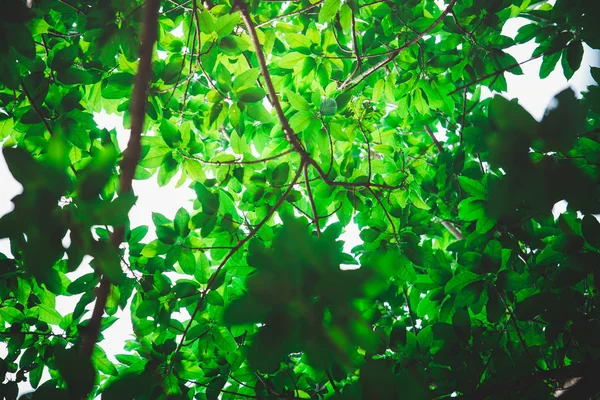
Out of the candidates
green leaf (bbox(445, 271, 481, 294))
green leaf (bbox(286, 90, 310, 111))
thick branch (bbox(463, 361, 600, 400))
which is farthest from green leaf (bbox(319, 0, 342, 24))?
thick branch (bbox(463, 361, 600, 400))

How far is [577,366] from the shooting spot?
59.9 inches

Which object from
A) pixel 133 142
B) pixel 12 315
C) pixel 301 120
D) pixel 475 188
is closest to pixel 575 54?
pixel 475 188

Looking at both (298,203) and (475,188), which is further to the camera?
(298,203)

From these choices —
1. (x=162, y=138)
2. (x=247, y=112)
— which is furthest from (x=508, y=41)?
(x=162, y=138)

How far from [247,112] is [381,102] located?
5.93 feet

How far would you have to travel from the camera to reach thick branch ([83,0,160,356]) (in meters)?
0.86

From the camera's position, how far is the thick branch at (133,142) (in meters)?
0.86

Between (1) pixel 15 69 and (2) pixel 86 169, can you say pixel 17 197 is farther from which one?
(1) pixel 15 69

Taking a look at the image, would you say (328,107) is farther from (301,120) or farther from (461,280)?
(461,280)

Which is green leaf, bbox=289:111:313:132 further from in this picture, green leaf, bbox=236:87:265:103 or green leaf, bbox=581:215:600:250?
green leaf, bbox=581:215:600:250

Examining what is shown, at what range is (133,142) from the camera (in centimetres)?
97

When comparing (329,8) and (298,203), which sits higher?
(329,8)

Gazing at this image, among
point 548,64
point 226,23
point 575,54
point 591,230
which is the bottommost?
point 591,230

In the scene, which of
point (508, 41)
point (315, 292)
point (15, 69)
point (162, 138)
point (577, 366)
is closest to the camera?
point (315, 292)
